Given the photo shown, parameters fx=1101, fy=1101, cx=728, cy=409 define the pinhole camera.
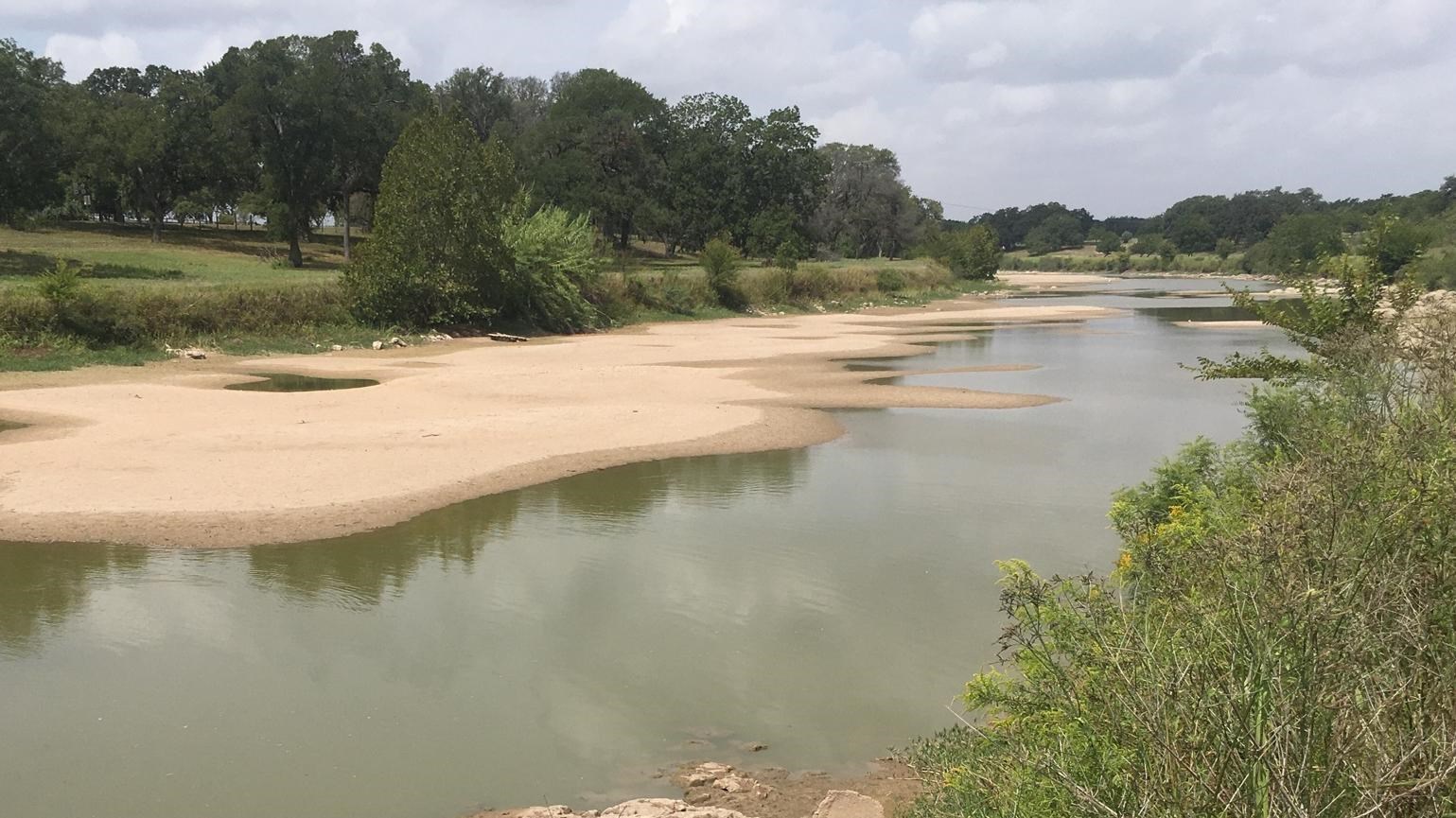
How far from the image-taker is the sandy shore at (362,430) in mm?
14594

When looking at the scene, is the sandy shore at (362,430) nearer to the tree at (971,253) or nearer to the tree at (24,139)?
the tree at (24,139)

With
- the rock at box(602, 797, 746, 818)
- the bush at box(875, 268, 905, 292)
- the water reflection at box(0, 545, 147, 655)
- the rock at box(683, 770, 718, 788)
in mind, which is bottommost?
the rock at box(683, 770, 718, 788)

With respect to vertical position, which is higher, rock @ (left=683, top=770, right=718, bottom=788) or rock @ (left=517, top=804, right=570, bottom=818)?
rock @ (left=517, top=804, right=570, bottom=818)

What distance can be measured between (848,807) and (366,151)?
56228 millimetres

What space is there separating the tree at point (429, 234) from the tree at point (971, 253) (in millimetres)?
59301

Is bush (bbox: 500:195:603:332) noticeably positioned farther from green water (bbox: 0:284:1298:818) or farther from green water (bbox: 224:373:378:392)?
green water (bbox: 0:284:1298:818)

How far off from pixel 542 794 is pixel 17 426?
56.4 ft

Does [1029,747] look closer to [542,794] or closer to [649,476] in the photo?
[542,794]

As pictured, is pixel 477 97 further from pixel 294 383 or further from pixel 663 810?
pixel 663 810

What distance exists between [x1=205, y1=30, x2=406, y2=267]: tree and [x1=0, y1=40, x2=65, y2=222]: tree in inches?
383

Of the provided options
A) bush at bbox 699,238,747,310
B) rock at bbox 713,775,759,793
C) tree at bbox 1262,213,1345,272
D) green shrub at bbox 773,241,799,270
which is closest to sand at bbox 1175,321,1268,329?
green shrub at bbox 773,241,799,270

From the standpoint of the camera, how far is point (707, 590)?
1189cm

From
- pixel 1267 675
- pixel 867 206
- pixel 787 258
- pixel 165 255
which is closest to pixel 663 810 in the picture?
pixel 1267 675

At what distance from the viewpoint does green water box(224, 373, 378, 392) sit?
26.5m
